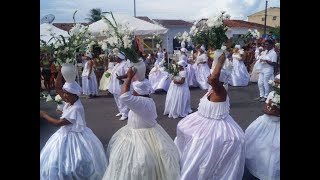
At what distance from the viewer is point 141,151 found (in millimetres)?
4602

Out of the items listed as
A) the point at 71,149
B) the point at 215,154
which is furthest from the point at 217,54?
the point at 71,149

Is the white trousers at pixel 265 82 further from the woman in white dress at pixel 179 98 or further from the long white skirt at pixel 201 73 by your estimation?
the long white skirt at pixel 201 73

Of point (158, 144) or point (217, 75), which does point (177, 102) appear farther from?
point (158, 144)

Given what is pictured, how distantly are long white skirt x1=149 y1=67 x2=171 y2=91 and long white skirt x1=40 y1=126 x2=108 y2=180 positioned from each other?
982cm

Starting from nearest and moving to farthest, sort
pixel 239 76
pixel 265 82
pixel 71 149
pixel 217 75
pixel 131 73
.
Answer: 1. pixel 131 73
2. pixel 71 149
3. pixel 217 75
4. pixel 265 82
5. pixel 239 76

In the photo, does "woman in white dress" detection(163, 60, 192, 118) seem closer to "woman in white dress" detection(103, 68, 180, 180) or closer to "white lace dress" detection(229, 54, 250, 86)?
"woman in white dress" detection(103, 68, 180, 180)

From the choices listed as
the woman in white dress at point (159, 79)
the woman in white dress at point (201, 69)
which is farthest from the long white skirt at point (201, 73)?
the woman in white dress at point (159, 79)

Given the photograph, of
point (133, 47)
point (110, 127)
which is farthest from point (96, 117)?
point (133, 47)

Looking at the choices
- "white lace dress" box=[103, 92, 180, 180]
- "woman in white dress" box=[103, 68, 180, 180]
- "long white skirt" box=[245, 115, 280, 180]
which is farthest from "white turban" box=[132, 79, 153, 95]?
"long white skirt" box=[245, 115, 280, 180]

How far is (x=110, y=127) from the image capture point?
9.52 metres

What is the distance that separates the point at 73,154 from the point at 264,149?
8.66 ft

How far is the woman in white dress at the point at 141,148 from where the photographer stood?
4.55 metres
